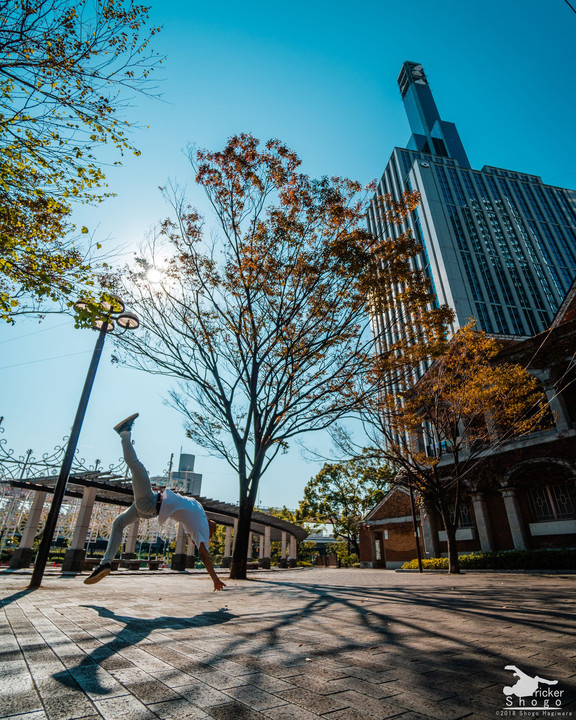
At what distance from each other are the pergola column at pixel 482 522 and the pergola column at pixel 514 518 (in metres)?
1.17

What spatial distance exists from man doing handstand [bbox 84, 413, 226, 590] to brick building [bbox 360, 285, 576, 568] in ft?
50.4

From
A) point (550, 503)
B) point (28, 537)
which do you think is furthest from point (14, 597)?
point (550, 503)

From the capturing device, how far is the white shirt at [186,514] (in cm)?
531

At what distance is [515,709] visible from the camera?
1.65 meters

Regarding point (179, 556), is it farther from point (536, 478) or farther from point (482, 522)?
point (536, 478)

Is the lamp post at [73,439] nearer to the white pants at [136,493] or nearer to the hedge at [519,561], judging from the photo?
the white pants at [136,493]

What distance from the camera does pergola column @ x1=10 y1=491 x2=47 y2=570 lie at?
12.8 m

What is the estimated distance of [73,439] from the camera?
7.48m

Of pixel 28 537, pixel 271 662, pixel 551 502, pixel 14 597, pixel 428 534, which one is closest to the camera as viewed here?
pixel 271 662

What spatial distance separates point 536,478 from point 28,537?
2272 cm

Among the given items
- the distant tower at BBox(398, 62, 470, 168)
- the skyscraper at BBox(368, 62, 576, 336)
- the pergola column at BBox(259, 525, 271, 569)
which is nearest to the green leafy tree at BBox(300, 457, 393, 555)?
the pergola column at BBox(259, 525, 271, 569)

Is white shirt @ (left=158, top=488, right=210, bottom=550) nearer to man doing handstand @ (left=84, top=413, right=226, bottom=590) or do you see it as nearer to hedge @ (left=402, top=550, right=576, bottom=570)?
man doing handstand @ (left=84, top=413, right=226, bottom=590)

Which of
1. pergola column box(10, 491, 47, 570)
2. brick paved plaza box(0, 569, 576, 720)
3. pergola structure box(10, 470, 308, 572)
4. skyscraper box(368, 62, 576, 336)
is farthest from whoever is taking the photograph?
skyscraper box(368, 62, 576, 336)

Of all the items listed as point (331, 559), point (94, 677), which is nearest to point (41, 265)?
point (94, 677)
